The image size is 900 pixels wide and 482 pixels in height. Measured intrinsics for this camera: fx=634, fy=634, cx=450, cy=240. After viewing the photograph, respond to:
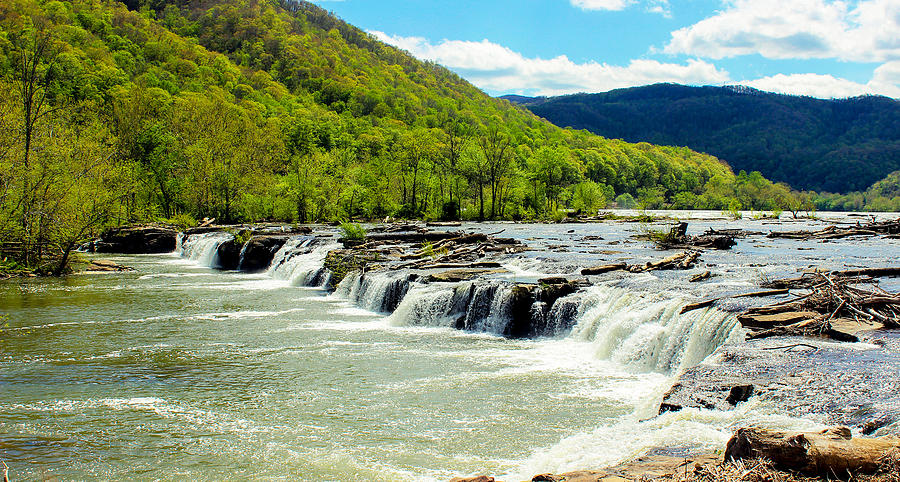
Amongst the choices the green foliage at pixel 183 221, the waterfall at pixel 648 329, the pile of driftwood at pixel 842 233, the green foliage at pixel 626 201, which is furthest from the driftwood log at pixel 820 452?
the green foliage at pixel 626 201

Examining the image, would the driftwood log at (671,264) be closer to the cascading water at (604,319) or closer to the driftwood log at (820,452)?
the cascading water at (604,319)

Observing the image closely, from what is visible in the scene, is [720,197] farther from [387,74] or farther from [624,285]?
[624,285]

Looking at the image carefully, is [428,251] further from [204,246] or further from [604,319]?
[204,246]

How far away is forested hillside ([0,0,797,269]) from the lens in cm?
2859

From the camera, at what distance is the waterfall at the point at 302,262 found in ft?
95.8

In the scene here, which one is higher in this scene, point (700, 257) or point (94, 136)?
point (94, 136)

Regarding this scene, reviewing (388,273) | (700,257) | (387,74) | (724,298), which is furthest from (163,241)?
(387,74)

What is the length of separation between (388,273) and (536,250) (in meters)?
9.13

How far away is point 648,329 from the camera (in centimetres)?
1488

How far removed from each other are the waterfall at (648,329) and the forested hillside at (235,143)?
18961mm

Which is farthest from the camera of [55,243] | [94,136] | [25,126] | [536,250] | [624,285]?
[94,136]

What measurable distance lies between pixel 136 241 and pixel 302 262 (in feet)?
64.1

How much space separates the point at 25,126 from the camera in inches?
1044

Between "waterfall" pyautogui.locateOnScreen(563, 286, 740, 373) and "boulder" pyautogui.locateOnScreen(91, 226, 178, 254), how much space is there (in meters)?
35.6
